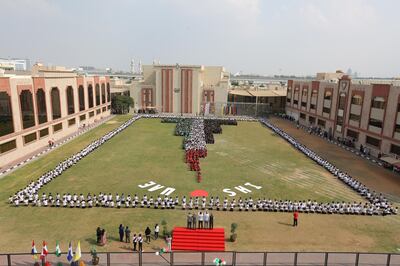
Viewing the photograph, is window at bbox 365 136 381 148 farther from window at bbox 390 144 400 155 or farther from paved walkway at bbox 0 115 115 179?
paved walkway at bbox 0 115 115 179

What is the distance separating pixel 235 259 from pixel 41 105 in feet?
137

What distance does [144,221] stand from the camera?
24719 millimetres

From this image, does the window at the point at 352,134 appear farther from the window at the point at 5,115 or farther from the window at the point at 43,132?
the window at the point at 5,115

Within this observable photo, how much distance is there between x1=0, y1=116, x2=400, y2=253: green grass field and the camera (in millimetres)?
22250

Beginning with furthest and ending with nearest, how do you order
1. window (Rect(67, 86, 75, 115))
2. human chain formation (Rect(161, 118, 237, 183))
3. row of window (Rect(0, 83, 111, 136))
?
window (Rect(67, 86, 75, 115)) < human chain formation (Rect(161, 118, 237, 183)) < row of window (Rect(0, 83, 111, 136))

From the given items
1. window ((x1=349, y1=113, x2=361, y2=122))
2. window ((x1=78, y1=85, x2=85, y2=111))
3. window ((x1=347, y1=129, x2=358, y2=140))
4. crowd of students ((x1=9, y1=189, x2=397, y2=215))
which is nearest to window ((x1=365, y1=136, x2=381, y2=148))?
window ((x1=347, y1=129, x2=358, y2=140))

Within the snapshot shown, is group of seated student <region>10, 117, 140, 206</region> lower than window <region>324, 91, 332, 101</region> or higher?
lower

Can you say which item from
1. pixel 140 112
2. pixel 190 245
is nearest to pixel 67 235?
pixel 190 245

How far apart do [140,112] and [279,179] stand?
206ft

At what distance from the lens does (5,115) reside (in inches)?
1507

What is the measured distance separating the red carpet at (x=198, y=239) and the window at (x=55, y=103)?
126 feet

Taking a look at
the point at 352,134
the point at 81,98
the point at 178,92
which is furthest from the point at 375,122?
the point at 81,98

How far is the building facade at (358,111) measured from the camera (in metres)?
43.2

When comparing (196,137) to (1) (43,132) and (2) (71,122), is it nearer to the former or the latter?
(1) (43,132)
